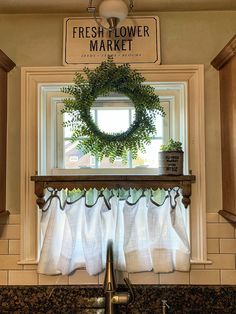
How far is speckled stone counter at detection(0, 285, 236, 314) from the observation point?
1534 millimetres

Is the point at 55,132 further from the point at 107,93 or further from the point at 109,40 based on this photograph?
the point at 109,40

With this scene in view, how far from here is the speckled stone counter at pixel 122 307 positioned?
1.53 meters

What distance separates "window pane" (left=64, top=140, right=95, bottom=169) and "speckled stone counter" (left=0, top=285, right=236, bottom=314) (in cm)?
60

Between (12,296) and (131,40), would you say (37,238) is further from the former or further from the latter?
(131,40)

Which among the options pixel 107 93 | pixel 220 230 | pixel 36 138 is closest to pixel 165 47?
pixel 107 93

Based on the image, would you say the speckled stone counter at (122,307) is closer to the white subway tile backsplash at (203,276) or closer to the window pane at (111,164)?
the white subway tile backsplash at (203,276)

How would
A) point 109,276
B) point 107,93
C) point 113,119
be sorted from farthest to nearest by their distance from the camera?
1. point 113,119
2. point 107,93
3. point 109,276

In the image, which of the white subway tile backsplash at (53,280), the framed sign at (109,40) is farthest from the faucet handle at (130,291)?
the framed sign at (109,40)

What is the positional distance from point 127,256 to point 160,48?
102 cm

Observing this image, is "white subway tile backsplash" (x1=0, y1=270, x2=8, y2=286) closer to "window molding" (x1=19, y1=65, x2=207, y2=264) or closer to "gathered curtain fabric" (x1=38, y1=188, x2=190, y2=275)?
"window molding" (x1=19, y1=65, x2=207, y2=264)

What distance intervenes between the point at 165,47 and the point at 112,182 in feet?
2.38

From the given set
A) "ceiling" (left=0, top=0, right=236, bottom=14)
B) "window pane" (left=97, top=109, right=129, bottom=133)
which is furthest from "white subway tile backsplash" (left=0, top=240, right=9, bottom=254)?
"ceiling" (left=0, top=0, right=236, bottom=14)

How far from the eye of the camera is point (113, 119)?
1.67 m

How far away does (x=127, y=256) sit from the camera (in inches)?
59.3
